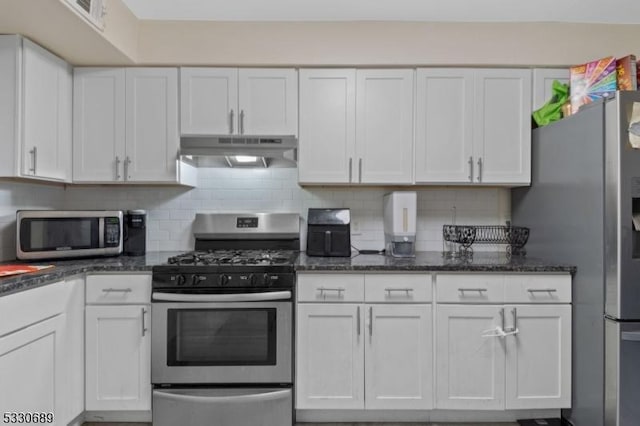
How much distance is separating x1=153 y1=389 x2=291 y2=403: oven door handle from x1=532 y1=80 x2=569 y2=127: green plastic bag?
232cm

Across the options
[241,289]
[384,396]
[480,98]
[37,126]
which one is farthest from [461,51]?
[37,126]

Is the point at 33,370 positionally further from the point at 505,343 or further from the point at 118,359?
the point at 505,343

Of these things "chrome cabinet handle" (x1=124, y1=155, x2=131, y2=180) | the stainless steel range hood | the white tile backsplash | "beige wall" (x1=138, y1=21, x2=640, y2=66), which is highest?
"beige wall" (x1=138, y1=21, x2=640, y2=66)

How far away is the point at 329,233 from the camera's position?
248 centimetres

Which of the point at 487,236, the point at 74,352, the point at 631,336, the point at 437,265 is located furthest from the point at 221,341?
the point at 631,336

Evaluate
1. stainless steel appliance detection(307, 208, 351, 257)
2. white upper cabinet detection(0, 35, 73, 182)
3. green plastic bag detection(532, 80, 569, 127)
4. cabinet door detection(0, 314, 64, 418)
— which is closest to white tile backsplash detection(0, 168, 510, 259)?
stainless steel appliance detection(307, 208, 351, 257)

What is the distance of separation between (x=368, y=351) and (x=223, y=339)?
2.72 ft

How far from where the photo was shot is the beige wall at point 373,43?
2.44 metres

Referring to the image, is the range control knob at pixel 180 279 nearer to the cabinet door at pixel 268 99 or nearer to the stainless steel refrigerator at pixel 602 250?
the cabinet door at pixel 268 99

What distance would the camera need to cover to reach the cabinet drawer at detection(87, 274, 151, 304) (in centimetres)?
210

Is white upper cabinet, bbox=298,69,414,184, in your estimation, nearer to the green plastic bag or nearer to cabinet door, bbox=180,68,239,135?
cabinet door, bbox=180,68,239,135

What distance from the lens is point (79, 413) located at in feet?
6.75

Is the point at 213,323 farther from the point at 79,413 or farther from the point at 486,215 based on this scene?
the point at 486,215

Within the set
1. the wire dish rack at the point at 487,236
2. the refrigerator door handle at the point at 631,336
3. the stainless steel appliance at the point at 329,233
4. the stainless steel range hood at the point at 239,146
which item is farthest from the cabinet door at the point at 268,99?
the refrigerator door handle at the point at 631,336
